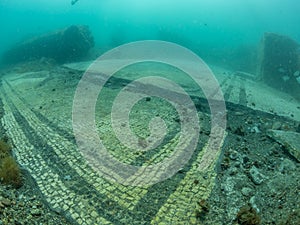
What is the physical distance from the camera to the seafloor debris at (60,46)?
3812 cm

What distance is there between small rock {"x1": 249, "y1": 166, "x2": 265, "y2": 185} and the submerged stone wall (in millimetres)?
19269

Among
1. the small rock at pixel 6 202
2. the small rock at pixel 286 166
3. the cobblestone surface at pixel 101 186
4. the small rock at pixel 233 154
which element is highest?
the small rock at pixel 6 202

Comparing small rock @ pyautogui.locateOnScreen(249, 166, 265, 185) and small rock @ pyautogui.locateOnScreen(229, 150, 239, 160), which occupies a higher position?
small rock @ pyautogui.locateOnScreen(229, 150, 239, 160)

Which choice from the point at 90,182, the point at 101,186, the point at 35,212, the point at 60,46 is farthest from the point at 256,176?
the point at 60,46

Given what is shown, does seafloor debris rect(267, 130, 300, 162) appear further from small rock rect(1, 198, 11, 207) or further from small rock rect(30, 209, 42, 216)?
small rock rect(1, 198, 11, 207)

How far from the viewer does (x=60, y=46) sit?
38656 mm

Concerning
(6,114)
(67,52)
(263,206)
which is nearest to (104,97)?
(6,114)

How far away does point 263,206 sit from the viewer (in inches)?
320

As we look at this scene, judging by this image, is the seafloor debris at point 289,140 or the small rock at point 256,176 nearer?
the small rock at point 256,176

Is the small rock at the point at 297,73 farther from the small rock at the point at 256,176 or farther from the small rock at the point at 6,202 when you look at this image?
the small rock at the point at 6,202

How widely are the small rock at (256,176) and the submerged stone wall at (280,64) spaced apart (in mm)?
19269

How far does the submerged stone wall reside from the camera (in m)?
27.3

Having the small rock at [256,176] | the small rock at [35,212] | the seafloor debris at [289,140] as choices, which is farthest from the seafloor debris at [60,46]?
the small rock at [256,176]

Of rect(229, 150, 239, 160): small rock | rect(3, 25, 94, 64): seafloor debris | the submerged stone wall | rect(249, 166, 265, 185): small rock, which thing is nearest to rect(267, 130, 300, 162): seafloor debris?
rect(249, 166, 265, 185): small rock
